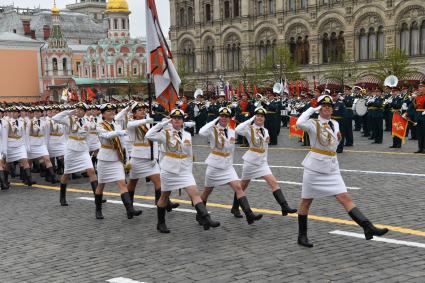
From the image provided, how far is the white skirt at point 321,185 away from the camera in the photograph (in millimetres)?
7750

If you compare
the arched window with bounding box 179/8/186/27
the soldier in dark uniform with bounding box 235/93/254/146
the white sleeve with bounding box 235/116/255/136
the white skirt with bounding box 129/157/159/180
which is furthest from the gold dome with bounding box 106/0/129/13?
the white sleeve with bounding box 235/116/255/136

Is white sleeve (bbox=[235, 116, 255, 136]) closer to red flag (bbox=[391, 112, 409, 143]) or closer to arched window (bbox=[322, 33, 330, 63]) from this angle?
red flag (bbox=[391, 112, 409, 143])

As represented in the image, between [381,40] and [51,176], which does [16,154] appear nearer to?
[51,176]

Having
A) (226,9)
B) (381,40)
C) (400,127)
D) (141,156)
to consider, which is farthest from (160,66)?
(226,9)

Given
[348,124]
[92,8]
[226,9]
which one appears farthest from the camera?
[92,8]

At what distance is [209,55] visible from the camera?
209ft

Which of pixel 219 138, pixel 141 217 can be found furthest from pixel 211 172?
pixel 141 217

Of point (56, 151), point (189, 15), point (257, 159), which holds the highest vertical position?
point (189, 15)

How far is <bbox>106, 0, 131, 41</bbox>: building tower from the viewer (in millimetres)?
91250

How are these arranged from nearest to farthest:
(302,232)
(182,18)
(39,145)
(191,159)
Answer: (302,232) → (191,159) → (39,145) → (182,18)

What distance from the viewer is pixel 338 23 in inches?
2015

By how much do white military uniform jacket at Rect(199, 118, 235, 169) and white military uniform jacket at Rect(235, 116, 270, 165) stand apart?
51cm

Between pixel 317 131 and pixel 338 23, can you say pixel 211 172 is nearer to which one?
pixel 317 131

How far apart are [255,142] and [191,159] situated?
1.42 meters
